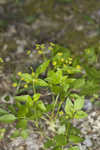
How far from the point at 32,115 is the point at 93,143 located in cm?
60

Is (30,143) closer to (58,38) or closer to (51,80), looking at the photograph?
(51,80)

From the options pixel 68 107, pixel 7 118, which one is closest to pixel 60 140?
pixel 68 107

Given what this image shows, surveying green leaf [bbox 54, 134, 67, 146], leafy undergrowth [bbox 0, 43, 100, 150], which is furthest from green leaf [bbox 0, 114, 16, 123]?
green leaf [bbox 54, 134, 67, 146]

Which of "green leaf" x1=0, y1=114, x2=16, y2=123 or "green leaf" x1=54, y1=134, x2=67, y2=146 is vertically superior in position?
"green leaf" x1=0, y1=114, x2=16, y2=123

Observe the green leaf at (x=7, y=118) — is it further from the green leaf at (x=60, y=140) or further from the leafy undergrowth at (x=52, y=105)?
the green leaf at (x=60, y=140)

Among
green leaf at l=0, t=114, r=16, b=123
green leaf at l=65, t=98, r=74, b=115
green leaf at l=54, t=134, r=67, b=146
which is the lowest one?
green leaf at l=54, t=134, r=67, b=146

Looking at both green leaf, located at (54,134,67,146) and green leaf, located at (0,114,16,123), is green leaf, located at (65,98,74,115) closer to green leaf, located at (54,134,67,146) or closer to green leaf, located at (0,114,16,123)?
green leaf, located at (54,134,67,146)

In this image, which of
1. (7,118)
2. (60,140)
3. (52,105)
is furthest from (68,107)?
(7,118)

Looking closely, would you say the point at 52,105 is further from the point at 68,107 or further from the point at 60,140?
the point at 60,140

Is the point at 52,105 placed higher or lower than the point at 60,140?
higher

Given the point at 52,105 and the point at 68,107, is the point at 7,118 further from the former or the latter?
the point at 68,107

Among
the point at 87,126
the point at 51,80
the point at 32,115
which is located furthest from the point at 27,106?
the point at 87,126

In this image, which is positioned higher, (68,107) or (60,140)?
(68,107)

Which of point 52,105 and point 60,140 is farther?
point 52,105
